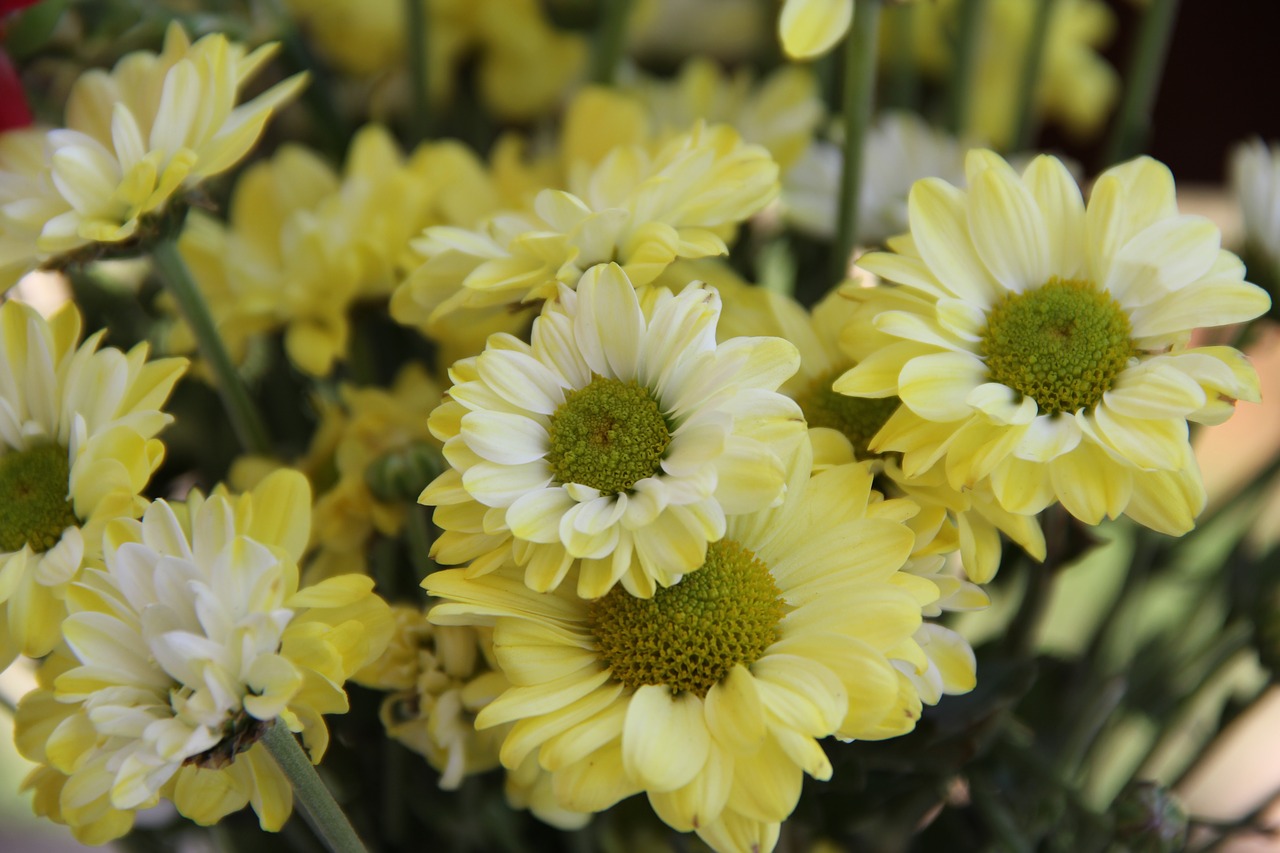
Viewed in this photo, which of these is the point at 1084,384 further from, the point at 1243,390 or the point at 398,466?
the point at 398,466

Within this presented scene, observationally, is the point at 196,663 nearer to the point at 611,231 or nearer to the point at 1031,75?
the point at 611,231

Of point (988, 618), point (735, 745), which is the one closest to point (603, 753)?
point (735, 745)

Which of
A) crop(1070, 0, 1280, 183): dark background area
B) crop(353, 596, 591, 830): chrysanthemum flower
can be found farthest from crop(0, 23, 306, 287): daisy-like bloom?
crop(1070, 0, 1280, 183): dark background area

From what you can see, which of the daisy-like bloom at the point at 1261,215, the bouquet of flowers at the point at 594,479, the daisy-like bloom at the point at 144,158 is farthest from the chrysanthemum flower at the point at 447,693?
the daisy-like bloom at the point at 1261,215

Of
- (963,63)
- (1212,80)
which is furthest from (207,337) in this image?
(1212,80)

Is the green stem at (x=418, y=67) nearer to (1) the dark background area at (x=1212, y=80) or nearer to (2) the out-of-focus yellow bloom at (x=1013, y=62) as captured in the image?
(2) the out-of-focus yellow bloom at (x=1013, y=62)

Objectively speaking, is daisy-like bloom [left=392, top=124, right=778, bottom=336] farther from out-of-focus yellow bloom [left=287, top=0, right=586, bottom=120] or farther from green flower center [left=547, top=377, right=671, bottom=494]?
out-of-focus yellow bloom [left=287, top=0, right=586, bottom=120]
